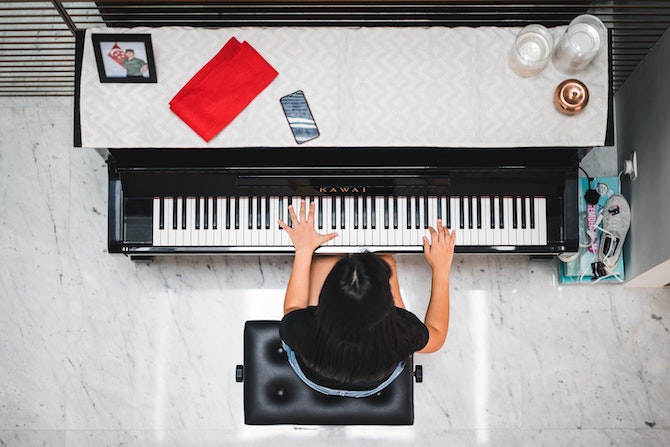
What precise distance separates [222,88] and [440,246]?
0.99 metres

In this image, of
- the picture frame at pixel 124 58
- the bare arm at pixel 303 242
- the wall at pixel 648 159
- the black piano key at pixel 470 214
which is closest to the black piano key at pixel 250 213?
the bare arm at pixel 303 242

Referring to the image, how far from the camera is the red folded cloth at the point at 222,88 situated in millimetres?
2078

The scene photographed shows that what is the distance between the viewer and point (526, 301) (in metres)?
2.86

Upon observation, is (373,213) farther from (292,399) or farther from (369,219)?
(292,399)

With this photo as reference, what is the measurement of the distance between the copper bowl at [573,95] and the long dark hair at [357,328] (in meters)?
0.90

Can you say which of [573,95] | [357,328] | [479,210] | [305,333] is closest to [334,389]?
[305,333]

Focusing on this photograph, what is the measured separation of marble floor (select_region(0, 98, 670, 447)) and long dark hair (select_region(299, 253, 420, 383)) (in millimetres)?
1065

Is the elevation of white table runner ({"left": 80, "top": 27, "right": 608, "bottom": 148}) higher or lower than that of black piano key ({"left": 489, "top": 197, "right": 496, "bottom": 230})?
higher

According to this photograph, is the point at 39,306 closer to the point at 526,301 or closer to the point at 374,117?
the point at 374,117

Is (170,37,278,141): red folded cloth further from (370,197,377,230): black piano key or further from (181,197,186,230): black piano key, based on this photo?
(370,197,377,230): black piano key

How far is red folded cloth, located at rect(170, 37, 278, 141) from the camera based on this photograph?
6.82 ft

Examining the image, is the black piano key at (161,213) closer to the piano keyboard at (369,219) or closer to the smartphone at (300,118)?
the piano keyboard at (369,219)

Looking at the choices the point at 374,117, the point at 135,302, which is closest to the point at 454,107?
the point at 374,117

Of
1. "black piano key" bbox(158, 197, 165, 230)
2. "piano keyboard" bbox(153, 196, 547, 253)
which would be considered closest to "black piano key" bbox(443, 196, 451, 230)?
"piano keyboard" bbox(153, 196, 547, 253)
